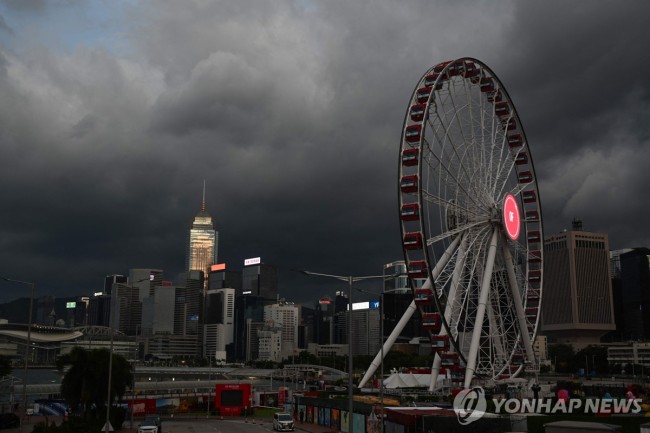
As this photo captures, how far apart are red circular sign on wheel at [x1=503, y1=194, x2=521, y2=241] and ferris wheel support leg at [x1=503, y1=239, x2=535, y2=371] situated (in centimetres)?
167

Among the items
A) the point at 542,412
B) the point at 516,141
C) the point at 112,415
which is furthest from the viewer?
the point at 516,141

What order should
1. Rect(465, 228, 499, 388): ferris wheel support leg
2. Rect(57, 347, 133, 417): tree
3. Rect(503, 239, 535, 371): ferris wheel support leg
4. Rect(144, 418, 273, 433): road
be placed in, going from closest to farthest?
Rect(57, 347, 133, 417): tree, Rect(144, 418, 273, 433): road, Rect(465, 228, 499, 388): ferris wheel support leg, Rect(503, 239, 535, 371): ferris wheel support leg

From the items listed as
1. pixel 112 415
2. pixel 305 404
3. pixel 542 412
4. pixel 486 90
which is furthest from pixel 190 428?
pixel 486 90

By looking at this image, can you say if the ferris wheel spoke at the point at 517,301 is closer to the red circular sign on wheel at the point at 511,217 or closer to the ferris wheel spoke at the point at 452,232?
the red circular sign on wheel at the point at 511,217

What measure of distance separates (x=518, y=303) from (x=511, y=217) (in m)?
9.65

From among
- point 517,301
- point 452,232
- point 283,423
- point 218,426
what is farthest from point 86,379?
point 517,301

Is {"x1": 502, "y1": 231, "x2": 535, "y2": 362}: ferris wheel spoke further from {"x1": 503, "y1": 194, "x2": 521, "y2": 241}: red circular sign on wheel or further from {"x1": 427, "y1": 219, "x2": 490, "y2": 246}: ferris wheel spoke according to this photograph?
{"x1": 427, "y1": 219, "x2": 490, "y2": 246}: ferris wheel spoke

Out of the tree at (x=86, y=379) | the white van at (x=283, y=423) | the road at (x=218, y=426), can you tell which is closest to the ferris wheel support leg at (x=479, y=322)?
the white van at (x=283, y=423)

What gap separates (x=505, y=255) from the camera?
7931cm

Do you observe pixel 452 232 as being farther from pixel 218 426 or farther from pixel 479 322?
pixel 218 426

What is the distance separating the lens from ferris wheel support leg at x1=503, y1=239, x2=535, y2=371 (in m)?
79.3

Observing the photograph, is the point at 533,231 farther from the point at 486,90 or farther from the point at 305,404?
the point at 305,404

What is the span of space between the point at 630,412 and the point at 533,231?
47.2 m

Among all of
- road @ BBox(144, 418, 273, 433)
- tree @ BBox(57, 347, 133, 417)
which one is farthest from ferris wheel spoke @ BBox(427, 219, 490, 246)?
tree @ BBox(57, 347, 133, 417)
